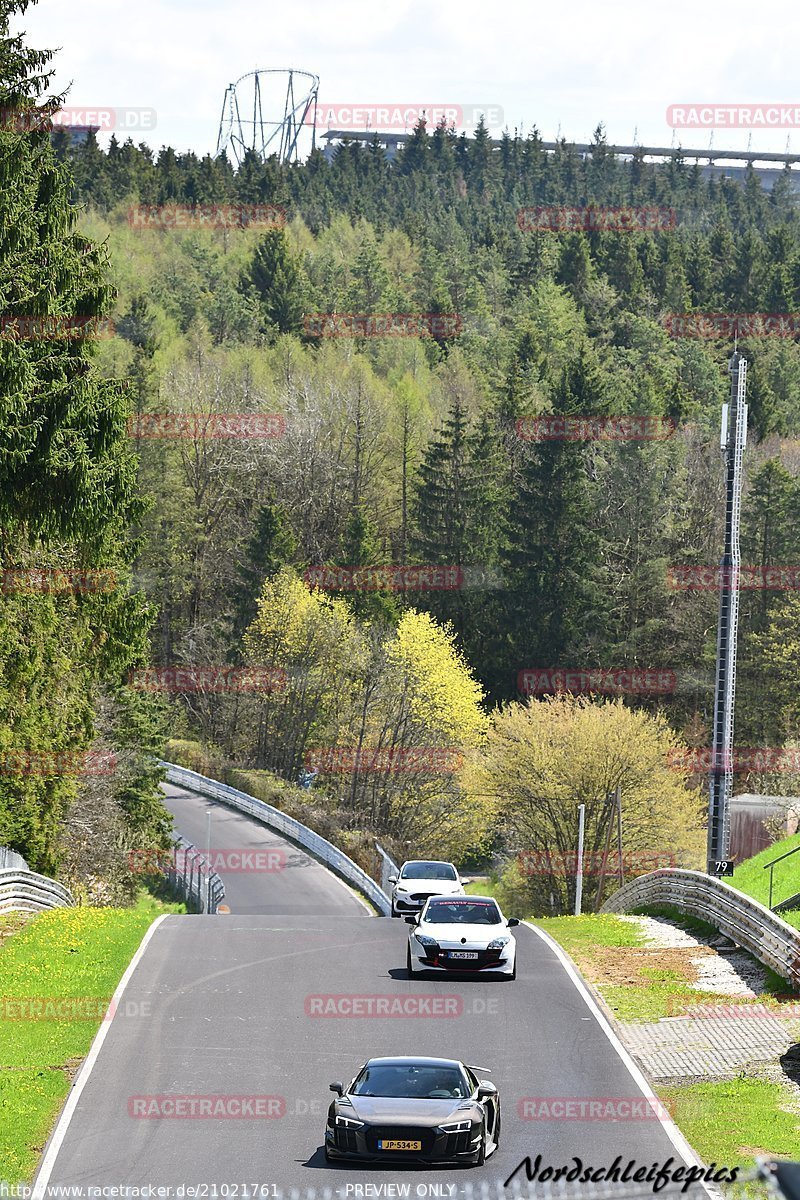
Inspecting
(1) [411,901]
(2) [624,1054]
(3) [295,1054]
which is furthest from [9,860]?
(2) [624,1054]

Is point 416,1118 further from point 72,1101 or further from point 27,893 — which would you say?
point 27,893

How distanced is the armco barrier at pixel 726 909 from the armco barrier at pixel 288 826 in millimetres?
19088

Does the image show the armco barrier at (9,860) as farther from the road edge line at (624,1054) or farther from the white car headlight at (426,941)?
the road edge line at (624,1054)

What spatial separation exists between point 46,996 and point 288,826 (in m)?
49.3

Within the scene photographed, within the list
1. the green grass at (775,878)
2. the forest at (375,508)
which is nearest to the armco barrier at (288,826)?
the forest at (375,508)

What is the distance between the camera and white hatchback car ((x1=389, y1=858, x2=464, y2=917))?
37.0m

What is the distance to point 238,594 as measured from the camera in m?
94.4

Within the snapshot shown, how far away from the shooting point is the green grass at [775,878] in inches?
1391

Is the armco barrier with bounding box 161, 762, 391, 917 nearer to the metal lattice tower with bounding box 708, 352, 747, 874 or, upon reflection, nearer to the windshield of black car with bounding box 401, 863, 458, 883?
the windshield of black car with bounding box 401, 863, 458, 883

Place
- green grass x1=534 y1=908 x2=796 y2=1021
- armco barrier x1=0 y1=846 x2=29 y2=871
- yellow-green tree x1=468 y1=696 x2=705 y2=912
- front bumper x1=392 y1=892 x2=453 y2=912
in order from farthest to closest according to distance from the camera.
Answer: yellow-green tree x1=468 y1=696 x2=705 y2=912 → front bumper x1=392 y1=892 x2=453 y2=912 → armco barrier x1=0 y1=846 x2=29 y2=871 → green grass x1=534 y1=908 x2=796 y2=1021

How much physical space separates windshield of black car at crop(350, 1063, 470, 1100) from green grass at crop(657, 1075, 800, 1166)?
8.42ft

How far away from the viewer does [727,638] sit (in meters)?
36.7

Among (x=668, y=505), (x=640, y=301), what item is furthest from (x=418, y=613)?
(x=640, y=301)

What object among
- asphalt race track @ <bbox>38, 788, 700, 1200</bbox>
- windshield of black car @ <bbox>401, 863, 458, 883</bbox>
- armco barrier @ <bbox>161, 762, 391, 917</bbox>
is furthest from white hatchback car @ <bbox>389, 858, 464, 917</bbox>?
armco barrier @ <bbox>161, 762, 391, 917</bbox>
